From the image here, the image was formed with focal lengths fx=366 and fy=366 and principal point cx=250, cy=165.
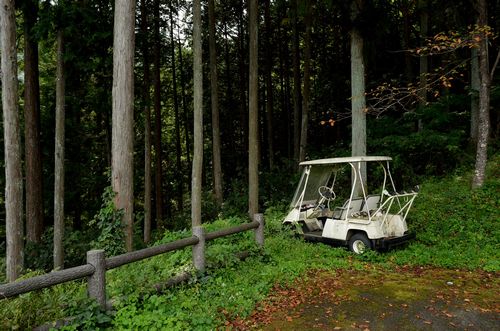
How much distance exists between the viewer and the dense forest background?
434 inches

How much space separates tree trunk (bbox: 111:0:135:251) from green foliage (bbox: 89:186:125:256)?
14 centimetres

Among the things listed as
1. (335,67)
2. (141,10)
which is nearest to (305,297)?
(141,10)

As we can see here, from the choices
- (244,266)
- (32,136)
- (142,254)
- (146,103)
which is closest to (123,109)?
(142,254)

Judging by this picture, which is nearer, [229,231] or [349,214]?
[229,231]

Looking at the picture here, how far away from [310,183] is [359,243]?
2206 mm

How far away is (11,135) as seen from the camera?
29.8 feet

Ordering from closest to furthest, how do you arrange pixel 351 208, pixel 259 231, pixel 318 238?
pixel 259 231
pixel 351 208
pixel 318 238

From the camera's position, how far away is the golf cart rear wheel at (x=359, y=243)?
7921 mm

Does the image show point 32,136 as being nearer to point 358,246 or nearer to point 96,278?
point 96,278

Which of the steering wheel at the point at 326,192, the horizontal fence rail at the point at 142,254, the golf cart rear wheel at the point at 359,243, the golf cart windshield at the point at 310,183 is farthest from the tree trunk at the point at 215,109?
the horizontal fence rail at the point at 142,254

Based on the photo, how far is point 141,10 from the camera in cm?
1567

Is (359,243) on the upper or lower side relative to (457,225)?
lower

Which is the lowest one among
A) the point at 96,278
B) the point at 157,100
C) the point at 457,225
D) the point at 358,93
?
the point at 457,225

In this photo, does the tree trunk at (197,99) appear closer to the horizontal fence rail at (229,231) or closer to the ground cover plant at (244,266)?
the ground cover plant at (244,266)
